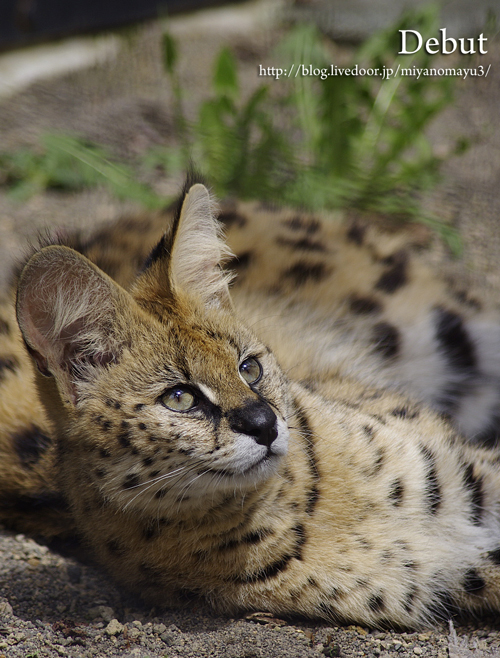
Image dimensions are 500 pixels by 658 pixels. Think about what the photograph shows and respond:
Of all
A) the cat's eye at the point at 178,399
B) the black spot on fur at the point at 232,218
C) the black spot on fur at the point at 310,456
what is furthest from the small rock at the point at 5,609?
the black spot on fur at the point at 232,218

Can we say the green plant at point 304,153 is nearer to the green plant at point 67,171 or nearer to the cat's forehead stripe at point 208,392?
the green plant at point 67,171

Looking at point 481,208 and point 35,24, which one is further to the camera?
point 35,24

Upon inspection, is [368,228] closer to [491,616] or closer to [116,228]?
[116,228]

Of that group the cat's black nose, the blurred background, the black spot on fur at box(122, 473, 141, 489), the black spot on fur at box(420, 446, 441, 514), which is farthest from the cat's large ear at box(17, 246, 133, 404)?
the blurred background

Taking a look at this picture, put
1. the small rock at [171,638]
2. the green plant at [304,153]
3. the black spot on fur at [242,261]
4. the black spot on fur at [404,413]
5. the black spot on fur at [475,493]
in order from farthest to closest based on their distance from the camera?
the green plant at [304,153]
the black spot on fur at [242,261]
the black spot on fur at [404,413]
the black spot on fur at [475,493]
the small rock at [171,638]

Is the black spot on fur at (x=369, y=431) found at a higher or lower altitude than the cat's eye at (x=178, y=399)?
lower

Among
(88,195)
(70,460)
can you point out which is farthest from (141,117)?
(70,460)

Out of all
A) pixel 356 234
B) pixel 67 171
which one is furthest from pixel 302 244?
pixel 67 171
